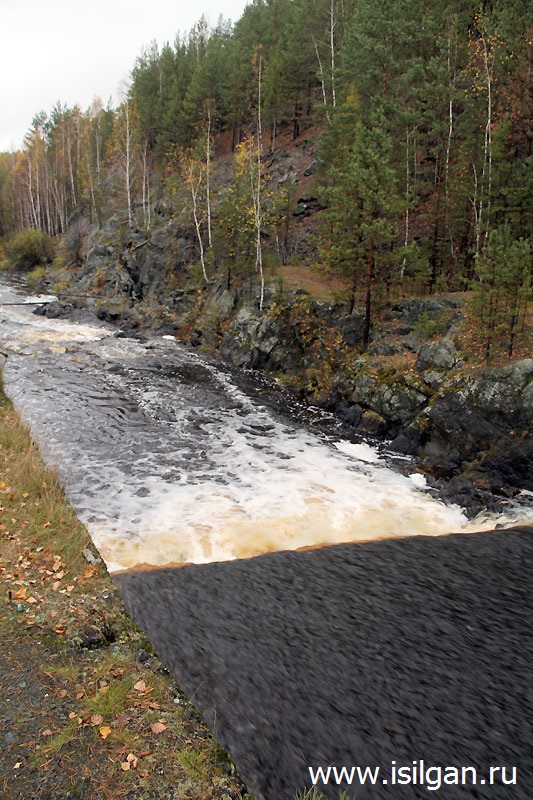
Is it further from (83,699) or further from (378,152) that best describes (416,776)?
(378,152)

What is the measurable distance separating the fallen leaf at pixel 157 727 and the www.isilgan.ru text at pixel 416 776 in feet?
6.16

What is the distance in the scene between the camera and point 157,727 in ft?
18.2

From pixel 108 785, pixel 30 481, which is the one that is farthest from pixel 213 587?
pixel 30 481

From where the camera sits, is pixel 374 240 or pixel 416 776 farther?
pixel 374 240

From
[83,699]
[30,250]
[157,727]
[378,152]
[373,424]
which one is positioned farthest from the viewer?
[30,250]

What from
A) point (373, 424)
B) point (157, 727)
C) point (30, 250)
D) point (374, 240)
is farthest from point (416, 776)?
point (30, 250)

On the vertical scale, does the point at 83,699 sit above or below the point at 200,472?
above

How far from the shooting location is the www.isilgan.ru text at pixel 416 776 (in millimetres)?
5484

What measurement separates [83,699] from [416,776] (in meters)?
4.27

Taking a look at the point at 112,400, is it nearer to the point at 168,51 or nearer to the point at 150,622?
the point at 150,622

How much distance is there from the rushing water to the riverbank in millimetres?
1394

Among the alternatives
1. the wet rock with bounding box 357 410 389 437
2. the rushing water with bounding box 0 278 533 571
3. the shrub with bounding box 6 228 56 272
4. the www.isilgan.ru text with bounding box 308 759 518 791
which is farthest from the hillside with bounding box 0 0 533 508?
the shrub with bounding box 6 228 56 272

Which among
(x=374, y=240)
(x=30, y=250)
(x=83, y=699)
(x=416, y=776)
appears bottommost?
(x=416, y=776)

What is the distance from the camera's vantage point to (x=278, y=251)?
36.7 metres
